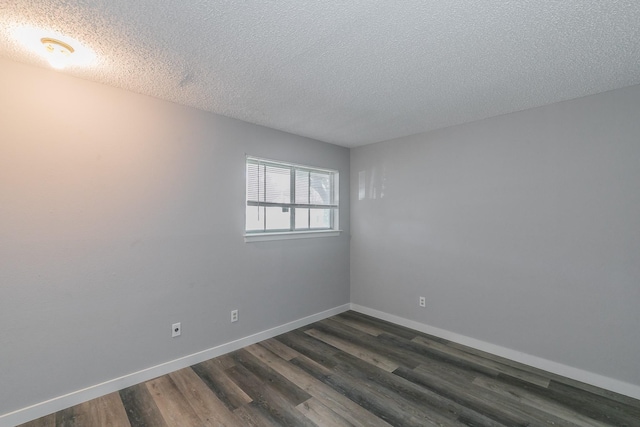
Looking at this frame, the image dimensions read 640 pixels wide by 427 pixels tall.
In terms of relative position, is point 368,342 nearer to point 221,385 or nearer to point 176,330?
point 221,385

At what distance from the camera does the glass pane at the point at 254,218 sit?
3115 mm

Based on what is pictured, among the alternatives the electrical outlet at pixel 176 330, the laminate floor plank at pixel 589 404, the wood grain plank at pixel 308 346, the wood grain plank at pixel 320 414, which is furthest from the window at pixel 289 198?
the laminate floor plank at pixel 589 404

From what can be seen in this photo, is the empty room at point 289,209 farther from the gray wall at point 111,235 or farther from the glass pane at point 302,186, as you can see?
the glass pane at point 302,186

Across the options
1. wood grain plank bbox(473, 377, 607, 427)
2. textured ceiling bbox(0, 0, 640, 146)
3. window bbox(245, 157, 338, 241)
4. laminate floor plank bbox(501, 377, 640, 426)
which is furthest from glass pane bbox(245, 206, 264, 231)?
laminate floor plank bbox(501, 377, 640, 426)

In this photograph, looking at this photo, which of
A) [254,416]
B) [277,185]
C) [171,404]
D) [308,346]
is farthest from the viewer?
[277,185]

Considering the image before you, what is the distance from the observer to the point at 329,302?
390 centimetres

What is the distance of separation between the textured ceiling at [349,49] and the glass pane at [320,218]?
1541 mm

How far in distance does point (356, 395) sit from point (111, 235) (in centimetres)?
231

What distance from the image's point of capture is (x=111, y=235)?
7.34 feet

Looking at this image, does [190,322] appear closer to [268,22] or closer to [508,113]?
[268,22]

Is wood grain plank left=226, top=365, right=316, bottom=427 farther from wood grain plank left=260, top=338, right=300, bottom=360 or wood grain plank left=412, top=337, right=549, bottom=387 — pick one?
wood grain plank left=412, top=337, right=549, bottom=387

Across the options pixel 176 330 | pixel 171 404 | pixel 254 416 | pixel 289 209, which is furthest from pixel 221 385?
pixel 289 209

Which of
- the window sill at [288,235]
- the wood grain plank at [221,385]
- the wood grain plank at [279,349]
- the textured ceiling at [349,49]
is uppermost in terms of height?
the textured ceiling at [349,49]

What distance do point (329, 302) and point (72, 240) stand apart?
2870 mm
